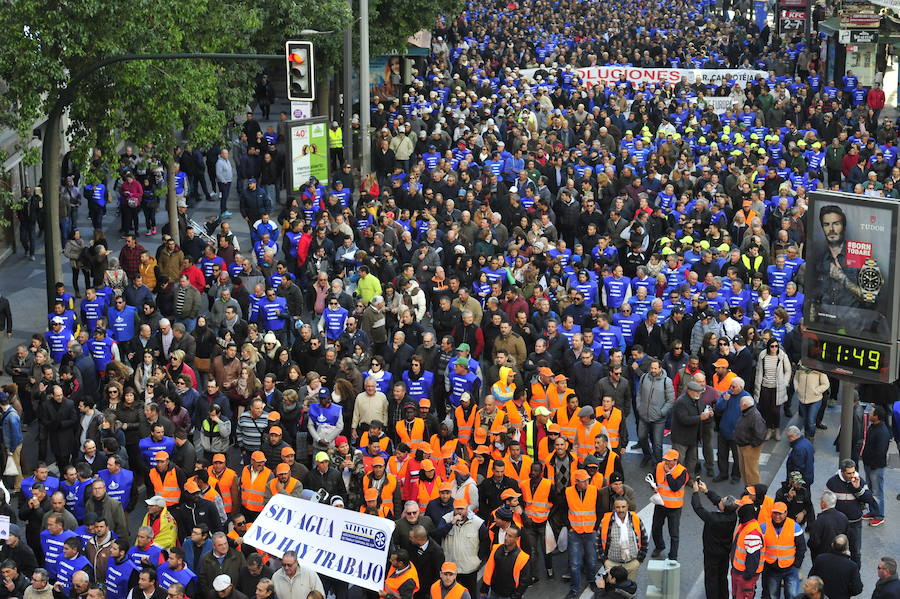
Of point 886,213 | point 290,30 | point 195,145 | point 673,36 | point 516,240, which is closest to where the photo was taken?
point 886,213

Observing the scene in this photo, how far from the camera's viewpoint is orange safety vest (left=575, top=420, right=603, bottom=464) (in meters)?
18.6

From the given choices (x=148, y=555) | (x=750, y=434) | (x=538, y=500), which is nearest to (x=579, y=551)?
(x=538, y=500)

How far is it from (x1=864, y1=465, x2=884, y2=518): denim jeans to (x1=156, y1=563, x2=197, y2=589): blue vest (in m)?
8.10

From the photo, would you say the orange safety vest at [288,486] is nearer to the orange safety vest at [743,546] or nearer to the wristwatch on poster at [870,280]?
the orange safety vest at [743,546]

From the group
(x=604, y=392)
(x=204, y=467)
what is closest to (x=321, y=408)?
(x=204, y=467)

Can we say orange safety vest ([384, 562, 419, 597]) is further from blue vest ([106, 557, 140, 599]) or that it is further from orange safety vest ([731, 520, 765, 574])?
orange safety vest ([731, 520, 765, 574])

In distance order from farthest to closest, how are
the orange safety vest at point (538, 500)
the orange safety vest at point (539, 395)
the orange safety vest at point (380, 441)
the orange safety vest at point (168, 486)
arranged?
the orange safety vest at point (539, 395)
the orange safety vest at point (380, 441)
the orange safety vest at point (168, 486)
the orange safety vest at point (538, 500)

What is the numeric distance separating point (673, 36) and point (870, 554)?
3747cm

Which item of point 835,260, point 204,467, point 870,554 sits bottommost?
point 870,554

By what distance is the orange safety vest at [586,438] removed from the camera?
18.6 metres

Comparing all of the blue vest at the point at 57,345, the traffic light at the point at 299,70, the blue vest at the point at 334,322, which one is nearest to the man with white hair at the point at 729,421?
the blue vest at the point at 334,322

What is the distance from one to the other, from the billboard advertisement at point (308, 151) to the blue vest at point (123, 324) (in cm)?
882

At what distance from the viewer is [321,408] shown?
19.4 meters

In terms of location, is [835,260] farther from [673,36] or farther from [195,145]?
[673,36]
